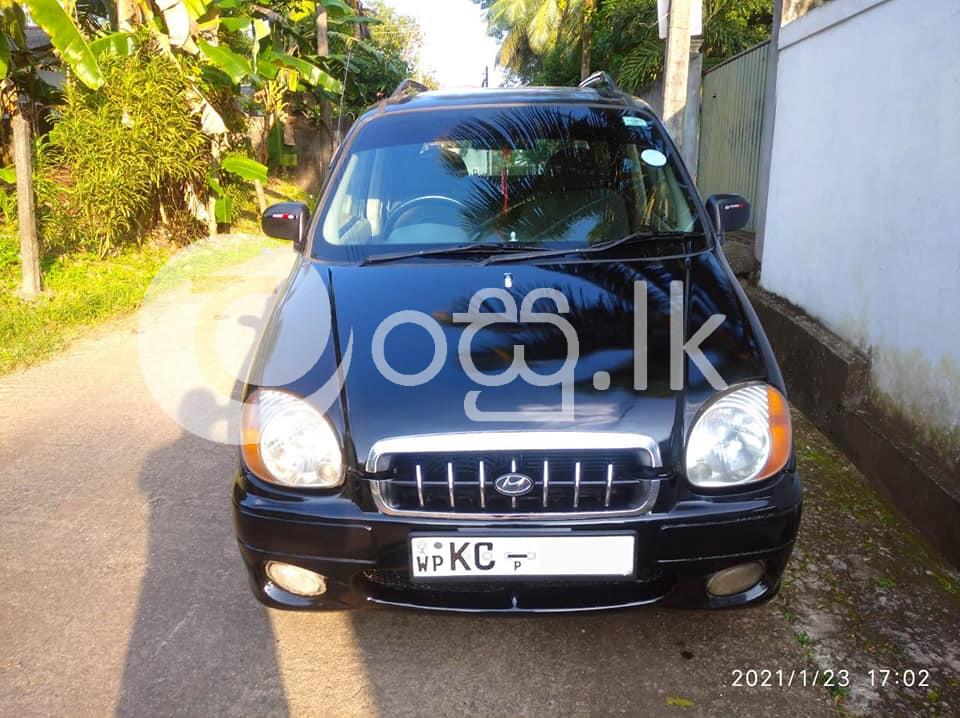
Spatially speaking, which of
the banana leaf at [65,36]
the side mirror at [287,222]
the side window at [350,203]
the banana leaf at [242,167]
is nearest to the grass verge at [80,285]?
the banana leaf at [242,167]

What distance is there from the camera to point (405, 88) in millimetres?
4387

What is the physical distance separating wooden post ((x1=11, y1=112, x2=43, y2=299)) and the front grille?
6941mm

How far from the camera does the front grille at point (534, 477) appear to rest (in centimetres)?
217

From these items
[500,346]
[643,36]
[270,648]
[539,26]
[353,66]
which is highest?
[539,26]

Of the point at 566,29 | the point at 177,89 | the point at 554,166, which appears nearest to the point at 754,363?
the point at 554,166

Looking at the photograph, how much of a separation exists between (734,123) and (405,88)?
541cm

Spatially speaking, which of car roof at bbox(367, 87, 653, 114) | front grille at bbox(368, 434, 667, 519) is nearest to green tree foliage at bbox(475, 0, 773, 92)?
car roof at bbox(367, 87, 653, 114)

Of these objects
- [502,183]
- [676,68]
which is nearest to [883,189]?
[502,183]

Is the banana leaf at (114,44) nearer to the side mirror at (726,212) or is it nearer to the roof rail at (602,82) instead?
the roof rail at (602,82)

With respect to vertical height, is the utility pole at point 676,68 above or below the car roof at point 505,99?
above

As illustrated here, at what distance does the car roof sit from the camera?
12.1ft

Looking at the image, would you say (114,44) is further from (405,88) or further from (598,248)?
(598,248)

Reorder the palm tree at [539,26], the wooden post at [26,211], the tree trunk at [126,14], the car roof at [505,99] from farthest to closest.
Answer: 1. the palm tree at [539,26]
2. the tree trunk at [126,14]
3. the wooden post at [26,211]
4. the car roof at [505,99]
